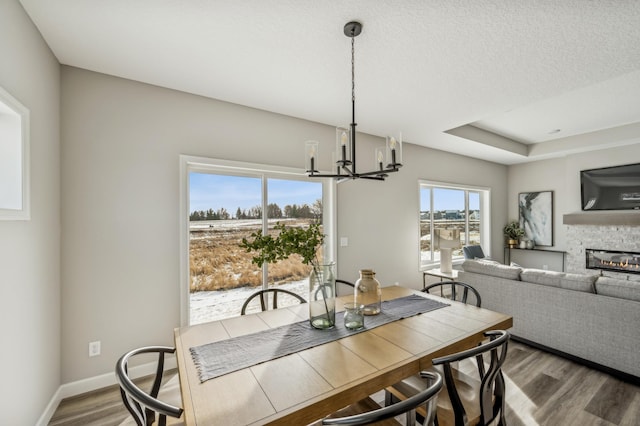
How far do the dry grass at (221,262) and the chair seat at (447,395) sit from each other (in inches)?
76.3

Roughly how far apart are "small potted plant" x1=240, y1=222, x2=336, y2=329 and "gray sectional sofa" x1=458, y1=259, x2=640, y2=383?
2372 mm

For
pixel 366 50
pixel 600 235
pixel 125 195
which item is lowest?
pixel 600 235

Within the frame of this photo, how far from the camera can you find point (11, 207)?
1.49m

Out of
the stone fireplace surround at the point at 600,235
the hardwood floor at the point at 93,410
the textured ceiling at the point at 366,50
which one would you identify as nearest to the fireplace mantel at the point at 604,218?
the stone fireplace surround at the point at 600,235

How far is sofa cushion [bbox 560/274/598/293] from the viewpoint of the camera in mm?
2490

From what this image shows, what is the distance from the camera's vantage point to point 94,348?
87.7 inches

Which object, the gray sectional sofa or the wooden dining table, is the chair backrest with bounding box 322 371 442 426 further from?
the gray sectional sofa

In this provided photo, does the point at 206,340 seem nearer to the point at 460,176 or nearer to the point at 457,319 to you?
the point at 457,319

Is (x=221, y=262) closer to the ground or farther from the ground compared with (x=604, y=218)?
closer to the ground

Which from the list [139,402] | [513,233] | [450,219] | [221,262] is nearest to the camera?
[139,402]

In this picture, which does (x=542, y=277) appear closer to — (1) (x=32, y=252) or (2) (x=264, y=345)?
(2) (x=264, y=345)

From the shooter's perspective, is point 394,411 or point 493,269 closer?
point 394,411

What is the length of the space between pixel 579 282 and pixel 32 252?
14.0ft

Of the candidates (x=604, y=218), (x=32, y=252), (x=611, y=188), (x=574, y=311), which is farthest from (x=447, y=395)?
(x=611, y=188)
